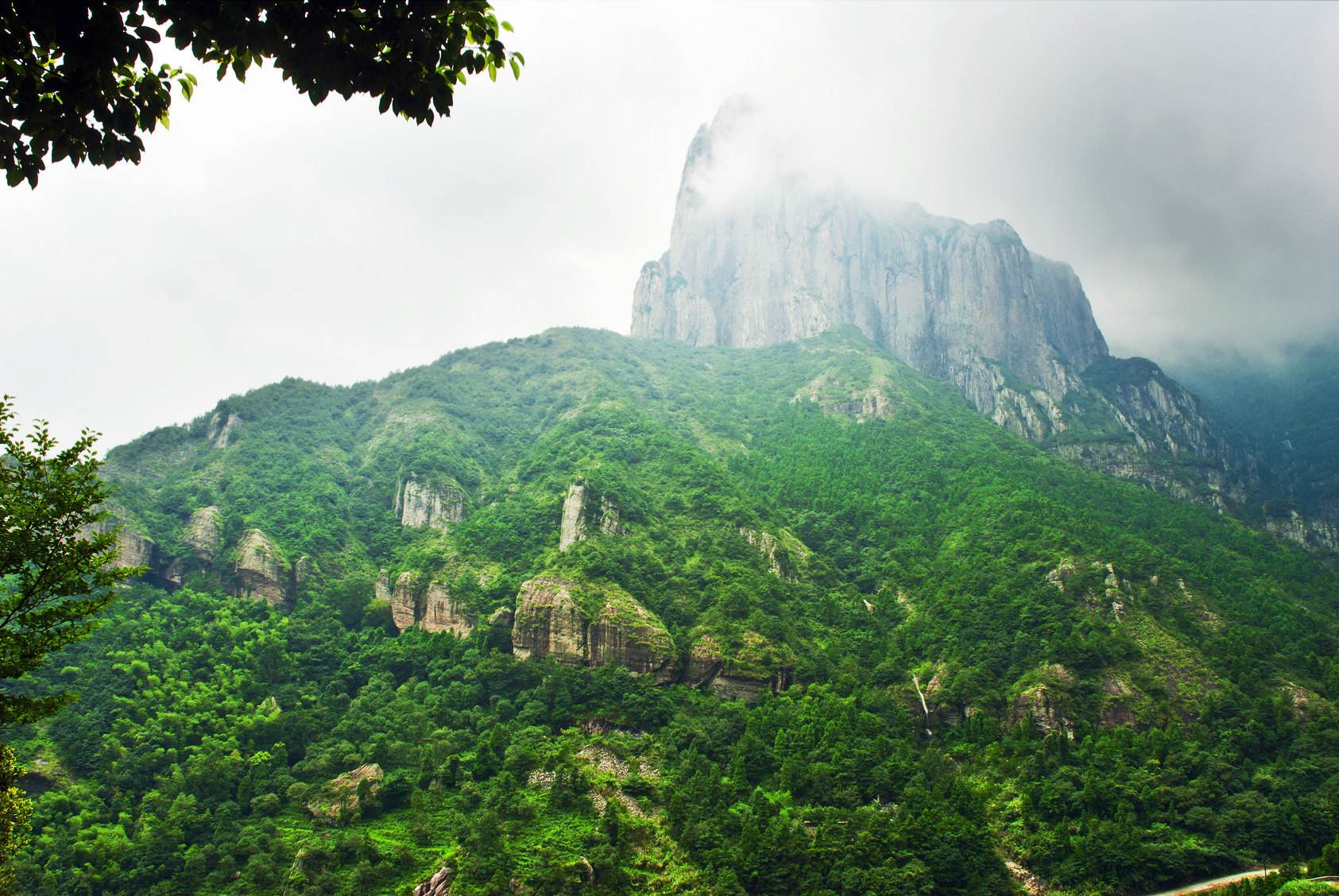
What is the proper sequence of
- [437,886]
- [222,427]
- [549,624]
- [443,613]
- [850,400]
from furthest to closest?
[850,400] → [222,427] → [443,613] → [549,624] → [437,886]

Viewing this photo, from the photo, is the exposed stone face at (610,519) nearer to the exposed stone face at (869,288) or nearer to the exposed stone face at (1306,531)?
the exposed stone face at (869,288)

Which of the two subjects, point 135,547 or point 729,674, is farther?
point 135,547

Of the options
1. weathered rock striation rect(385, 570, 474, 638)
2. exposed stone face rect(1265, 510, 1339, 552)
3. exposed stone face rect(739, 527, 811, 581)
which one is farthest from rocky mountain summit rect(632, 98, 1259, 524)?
weathered rock striation rect(385, 570, 474, 638)

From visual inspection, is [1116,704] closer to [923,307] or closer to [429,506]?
[429,506]

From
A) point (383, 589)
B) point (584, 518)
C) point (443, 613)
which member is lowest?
point (443, 613)

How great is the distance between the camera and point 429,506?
98.3 metres

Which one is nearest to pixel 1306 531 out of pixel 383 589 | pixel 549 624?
pixel 549 624

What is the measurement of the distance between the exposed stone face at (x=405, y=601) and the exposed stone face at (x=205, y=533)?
22.3 meters

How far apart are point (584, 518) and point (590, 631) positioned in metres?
16.5

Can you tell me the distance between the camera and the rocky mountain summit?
171 metres

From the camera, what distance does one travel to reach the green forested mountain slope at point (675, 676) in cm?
4609

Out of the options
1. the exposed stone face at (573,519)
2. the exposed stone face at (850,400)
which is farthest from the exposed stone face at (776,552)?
the exposed stone face at (850,400)

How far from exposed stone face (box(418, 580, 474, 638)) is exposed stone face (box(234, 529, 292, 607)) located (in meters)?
17.0

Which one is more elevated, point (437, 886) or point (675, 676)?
point (675, 676)
